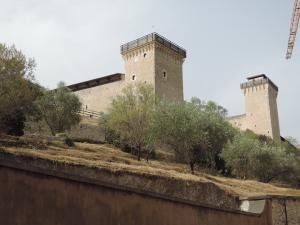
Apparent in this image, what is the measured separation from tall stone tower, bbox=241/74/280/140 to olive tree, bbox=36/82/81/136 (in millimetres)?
31128

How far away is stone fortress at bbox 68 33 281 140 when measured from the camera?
41.9 m

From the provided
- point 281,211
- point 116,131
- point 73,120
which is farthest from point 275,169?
Result: point 281,211

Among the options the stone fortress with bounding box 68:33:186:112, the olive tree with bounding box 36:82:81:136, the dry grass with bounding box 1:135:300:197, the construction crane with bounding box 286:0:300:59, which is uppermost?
the construction crane with bounding box 286:0:300:59

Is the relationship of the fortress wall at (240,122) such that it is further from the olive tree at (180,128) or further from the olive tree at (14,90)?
the olive tree at (14,90)

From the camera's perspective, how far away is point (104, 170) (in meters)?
15.7

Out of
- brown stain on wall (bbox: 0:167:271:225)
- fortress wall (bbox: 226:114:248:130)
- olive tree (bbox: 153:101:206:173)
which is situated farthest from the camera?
fortress wall (bbox: 226:114:248:130)

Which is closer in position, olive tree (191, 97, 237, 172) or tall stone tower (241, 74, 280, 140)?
olive tree (191, 97, 237, 172)

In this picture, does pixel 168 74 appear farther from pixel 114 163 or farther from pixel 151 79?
pixel 114 163

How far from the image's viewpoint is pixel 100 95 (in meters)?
48.9

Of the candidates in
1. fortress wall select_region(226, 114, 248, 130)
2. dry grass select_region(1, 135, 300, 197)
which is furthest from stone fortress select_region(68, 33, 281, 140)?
dry grass select_region(1, 135, 300, 197)

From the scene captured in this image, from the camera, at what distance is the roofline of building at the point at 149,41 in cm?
4213

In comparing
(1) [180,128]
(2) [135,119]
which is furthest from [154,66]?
(1) [180,128]

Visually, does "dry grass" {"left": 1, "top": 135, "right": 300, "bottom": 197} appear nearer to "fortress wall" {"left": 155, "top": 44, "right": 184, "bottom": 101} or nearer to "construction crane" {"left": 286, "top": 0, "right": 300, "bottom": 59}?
"fortress wall" {"left": 155, "top": 44, "right": 184, "bottom": 101}

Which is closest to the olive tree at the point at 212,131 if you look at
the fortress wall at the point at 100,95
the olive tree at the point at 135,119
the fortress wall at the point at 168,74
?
the olive tree at the point at 135,119
